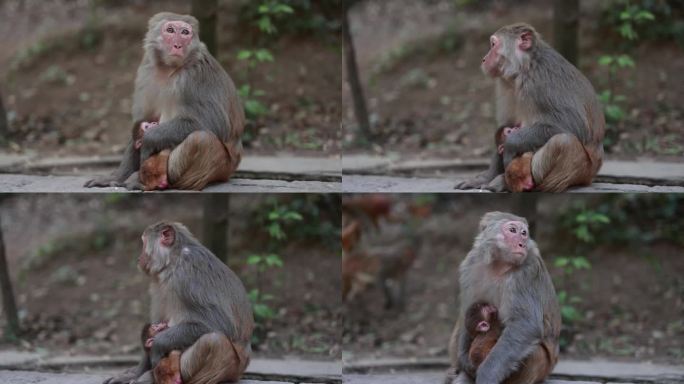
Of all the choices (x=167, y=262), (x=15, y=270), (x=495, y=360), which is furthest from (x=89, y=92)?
(x=495, y=360)

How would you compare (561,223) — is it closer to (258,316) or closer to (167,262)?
(258,316)

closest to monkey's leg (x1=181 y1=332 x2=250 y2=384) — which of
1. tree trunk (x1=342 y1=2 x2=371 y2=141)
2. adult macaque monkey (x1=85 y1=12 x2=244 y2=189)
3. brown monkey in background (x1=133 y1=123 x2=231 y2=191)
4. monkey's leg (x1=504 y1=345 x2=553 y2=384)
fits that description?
brown monkey in background (x1=133 y1=123 x2=231 y2=191)

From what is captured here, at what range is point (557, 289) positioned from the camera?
10.5 meters

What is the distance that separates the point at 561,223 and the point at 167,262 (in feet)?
16.7

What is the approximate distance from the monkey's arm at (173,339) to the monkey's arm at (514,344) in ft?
6.82

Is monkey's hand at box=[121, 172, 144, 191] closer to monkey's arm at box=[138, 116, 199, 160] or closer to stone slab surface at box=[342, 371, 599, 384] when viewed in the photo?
monkey's arm at box=[138, 116, 199, 160]

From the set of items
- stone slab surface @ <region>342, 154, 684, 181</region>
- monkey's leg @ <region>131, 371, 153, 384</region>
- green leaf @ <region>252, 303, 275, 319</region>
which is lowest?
green leaf @ <region>252, 303, 275, 319</region>

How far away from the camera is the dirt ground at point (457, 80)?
33.3 feet

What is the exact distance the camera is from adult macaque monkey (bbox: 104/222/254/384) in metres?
7.21

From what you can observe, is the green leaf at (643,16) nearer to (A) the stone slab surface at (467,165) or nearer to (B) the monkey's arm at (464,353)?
(A) the stone slab surface at (467,165)

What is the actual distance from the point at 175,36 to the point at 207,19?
72.2 inches

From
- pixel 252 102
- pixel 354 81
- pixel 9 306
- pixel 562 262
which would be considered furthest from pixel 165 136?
pixel 562 262

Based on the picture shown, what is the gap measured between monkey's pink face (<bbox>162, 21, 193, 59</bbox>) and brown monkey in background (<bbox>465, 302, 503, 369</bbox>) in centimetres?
290

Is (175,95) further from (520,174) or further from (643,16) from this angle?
(643,16)
